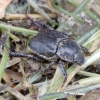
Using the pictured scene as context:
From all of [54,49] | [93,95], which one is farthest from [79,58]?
[93,95]

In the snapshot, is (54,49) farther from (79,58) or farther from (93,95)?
(93,95)

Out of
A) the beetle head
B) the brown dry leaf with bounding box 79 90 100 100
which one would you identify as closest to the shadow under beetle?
the beetle head

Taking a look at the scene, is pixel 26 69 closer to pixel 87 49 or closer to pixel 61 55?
pixel 61 55

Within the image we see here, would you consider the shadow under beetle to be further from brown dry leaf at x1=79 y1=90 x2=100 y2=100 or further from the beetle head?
brown dry leaf at x1=79 y1=90 x2=100 y2=100

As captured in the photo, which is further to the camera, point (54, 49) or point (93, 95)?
point (54, 49)

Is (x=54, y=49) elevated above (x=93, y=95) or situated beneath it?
elevated above

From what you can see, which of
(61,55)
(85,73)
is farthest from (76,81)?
(61,55)

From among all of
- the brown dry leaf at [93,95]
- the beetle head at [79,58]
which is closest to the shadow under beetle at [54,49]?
Result: the beetle head at [79,58]
